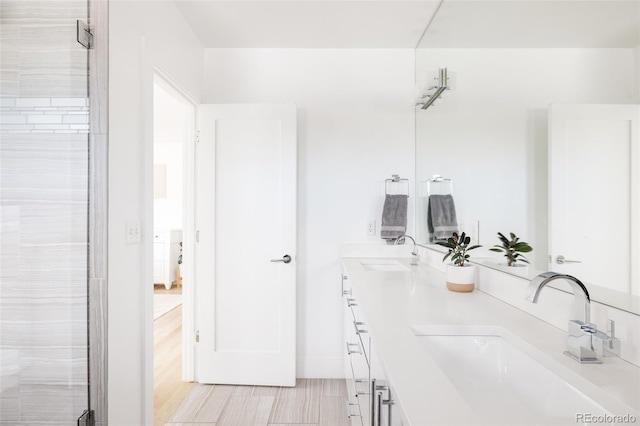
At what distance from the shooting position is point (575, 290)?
89cm

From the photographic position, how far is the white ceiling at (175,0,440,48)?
214cm

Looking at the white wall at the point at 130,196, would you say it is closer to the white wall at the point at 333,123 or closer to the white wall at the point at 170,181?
the white wall at the point at 333,123

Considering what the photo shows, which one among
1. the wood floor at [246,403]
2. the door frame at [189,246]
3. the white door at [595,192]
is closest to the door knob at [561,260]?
the white door at [595,192]

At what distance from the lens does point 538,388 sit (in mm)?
854

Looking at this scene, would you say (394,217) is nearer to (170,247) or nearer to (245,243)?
(245,243)

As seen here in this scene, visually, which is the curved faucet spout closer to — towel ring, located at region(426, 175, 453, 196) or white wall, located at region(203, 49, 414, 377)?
towel ring, located at region(426, 175, 453, 196)

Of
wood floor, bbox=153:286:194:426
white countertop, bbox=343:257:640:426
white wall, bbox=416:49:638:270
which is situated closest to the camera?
white countertop, bbox=343:257:640:426

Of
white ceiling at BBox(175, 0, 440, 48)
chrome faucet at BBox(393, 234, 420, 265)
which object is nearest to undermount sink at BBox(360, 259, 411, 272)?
chrome faucet at BBox(393, 234, 420, 265)

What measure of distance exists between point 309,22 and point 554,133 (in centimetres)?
185

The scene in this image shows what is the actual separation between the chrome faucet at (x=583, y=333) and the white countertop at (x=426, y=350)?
0.03 m

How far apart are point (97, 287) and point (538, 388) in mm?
1539

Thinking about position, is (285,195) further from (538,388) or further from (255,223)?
(538,388)

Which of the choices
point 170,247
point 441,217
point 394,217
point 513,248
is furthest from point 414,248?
point 170,247

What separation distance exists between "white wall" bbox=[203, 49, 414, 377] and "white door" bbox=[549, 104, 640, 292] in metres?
1.64
